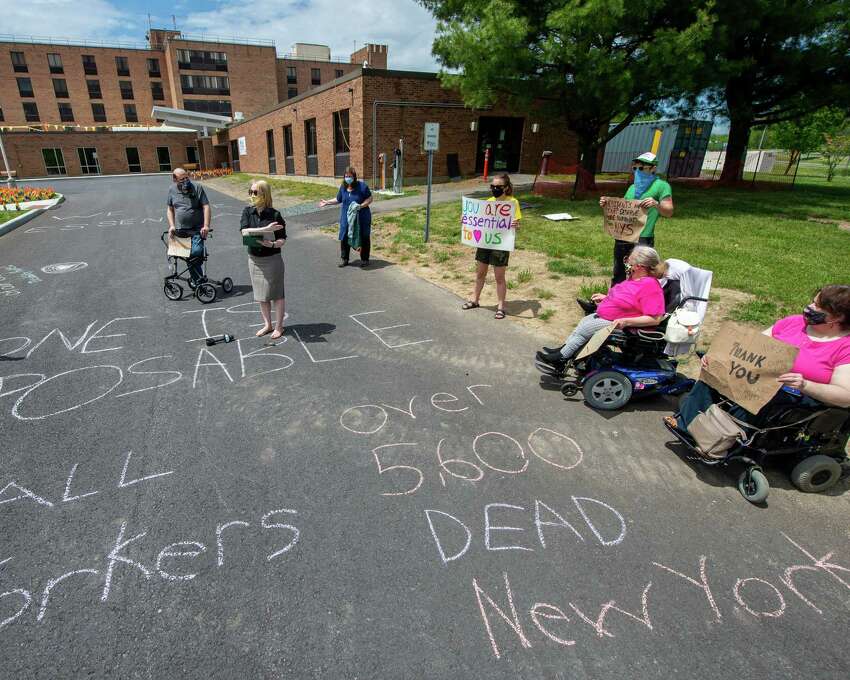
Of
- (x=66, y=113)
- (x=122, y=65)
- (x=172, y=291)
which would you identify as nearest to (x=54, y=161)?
(x=66, y=113)

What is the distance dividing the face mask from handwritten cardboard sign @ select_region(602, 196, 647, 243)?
2.69 metres

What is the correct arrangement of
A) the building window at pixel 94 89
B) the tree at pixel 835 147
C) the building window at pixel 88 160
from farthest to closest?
the building window at pixel 94 89 → the building window at pixel 88 160 → the tree at pixel 835 147

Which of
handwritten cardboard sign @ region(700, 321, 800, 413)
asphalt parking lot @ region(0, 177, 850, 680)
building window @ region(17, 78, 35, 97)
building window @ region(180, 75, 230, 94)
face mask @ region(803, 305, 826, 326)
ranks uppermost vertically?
building window @ region(180, 75, 230, 94)

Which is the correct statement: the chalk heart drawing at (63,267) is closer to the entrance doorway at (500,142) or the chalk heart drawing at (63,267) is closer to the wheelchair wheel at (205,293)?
the wheelchair wheel at (205,293)

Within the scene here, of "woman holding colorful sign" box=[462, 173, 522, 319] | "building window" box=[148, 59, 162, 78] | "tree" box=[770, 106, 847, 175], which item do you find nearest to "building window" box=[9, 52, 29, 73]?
"building window" box=[148, 59, 162, 78]

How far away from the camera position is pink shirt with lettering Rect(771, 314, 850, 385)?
300 centimetres

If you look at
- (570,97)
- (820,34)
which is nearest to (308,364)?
(570,97)

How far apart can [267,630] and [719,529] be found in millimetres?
2704

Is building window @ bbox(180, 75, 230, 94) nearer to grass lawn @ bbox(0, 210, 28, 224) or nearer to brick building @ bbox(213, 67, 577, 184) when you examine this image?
brick building @ bbox(213, 67, 577, 184)

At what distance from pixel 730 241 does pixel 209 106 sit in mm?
68432

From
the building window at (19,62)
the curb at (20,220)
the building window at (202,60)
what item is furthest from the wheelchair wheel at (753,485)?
the building window at (19,62)

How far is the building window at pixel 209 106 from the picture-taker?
6053 cm

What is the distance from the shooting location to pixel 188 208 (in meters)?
6.95

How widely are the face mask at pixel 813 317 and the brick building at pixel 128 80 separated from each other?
211 ft
